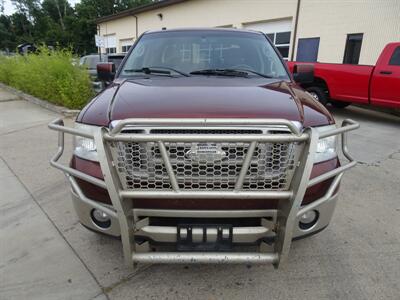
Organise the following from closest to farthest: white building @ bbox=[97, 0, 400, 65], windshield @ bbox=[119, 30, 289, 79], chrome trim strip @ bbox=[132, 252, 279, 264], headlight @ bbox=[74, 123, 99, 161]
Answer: chrome trim strip @ bbox=[132, 252, 279, 264]
headlight @ bbox=[74, 123, 99, 161]
windshield @ bbox=[119, 30, 289, 79]
white building @ bbox=[97, 0, 400, 65]

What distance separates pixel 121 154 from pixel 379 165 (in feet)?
14.3

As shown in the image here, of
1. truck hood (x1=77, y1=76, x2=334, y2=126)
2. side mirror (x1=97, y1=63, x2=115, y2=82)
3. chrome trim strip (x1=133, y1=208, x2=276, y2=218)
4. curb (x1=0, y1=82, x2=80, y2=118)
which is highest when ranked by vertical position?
side mirror (x1=97, y1=63, x2=115, y2=82)

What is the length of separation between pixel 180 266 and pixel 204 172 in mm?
1061

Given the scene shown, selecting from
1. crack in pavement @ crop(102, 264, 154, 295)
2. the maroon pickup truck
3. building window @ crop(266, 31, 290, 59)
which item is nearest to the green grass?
the maroon pickup truck

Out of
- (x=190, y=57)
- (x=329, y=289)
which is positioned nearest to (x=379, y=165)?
(x=329, y=289)

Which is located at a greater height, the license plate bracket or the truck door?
the truck door

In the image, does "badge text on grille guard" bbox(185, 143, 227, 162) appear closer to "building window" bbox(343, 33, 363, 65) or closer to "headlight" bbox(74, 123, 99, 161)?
"headlight" bbox(74, 123, 99, 161)

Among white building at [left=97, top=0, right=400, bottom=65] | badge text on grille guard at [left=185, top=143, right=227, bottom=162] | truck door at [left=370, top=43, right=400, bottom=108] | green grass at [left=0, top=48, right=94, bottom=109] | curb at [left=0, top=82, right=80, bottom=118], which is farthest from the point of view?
white building at [left=97, top=0, right=400, bottom=65]

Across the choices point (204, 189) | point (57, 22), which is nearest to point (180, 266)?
point (204, 189)

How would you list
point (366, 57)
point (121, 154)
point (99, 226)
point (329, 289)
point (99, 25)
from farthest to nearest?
point (99, 25) < point (366, 57) < point (329, 289) < point (99, 226) < point (121, 154)

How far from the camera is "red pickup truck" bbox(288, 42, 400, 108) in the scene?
22.0 feet

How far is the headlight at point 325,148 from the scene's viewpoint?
1.99 m

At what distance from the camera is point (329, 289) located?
221cm

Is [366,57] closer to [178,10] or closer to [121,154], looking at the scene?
[121,154]
